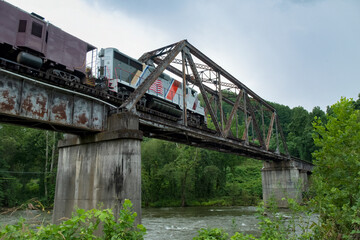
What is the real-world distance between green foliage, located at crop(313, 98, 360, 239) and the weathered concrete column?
7182mm

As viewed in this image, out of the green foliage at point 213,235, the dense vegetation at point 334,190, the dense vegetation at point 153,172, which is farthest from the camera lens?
the dense vegetation at point 153,172

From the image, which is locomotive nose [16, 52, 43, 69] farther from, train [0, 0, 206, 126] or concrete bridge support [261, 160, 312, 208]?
concrete bridge support [261, 160, 312, 208]

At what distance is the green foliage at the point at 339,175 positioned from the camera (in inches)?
252

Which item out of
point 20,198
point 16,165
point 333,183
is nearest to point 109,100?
point 333,183

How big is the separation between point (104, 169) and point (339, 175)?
9325 millimetres

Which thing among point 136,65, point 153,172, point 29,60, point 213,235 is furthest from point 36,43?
point 153,172

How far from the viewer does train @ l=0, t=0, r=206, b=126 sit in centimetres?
1276

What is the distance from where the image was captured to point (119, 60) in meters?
18.7

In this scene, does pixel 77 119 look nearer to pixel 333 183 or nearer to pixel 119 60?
pixel 119 60

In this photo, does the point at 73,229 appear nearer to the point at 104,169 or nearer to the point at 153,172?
the point at 104,169

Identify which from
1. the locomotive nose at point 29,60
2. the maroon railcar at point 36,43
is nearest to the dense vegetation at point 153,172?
the maroon railcar at point 36,43

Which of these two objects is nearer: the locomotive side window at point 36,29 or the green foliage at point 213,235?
the green foliage at point 213,235

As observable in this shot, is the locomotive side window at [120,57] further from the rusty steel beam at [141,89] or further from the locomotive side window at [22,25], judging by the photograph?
the locomotive side window at [22,25]

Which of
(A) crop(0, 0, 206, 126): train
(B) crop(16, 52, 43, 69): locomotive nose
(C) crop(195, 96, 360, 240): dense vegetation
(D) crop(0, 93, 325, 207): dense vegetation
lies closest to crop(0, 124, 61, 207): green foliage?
(D) crop(0, 93, 325, 207): dense vegetation
